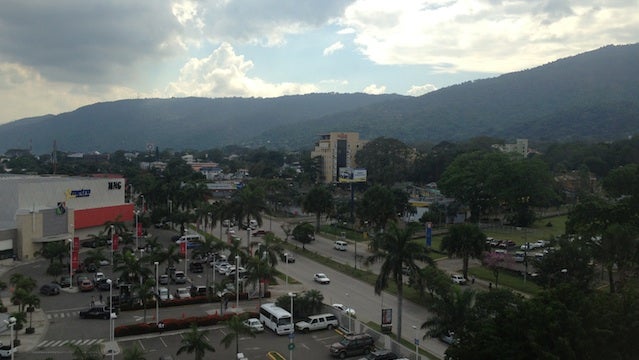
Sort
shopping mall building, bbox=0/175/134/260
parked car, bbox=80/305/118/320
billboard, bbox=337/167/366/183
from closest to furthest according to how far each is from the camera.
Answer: parked car, bbox=80/305/118/320
shopping mall building, bbox=0/175/134/260
billboard, bbox=337/167/366/183

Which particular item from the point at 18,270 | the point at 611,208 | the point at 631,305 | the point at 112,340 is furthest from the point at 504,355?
the point at 18,270

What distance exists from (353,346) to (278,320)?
4.69 meters

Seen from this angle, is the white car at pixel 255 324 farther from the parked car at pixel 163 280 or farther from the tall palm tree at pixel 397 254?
the parked car at pixel 163 280

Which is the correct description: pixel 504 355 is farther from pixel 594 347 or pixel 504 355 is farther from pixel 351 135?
pixel 351 135

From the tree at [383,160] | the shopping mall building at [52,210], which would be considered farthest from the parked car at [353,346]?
the tree at [383,160]

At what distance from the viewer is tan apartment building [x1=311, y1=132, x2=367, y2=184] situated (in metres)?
108

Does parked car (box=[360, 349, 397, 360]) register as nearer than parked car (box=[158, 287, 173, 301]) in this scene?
Yes

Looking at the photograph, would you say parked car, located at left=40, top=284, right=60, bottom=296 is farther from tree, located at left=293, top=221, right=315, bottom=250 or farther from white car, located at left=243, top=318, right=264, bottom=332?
tree, located at left=293, top=221, right=315, bottom=250

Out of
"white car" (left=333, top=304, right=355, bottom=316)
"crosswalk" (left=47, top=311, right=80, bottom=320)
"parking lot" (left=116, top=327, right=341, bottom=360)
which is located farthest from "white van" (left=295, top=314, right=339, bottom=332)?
"crosswalk" (left=47, top=311, right=80, bottom=320)

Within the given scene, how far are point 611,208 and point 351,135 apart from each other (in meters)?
69.1

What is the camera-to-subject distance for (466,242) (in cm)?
3800

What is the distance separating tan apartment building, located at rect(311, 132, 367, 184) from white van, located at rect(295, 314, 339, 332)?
7993 cm

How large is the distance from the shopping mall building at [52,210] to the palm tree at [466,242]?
31.5 meters

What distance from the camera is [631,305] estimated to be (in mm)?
17625
